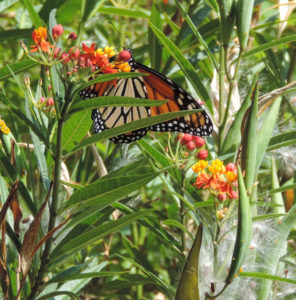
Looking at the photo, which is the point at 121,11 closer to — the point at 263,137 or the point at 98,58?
the point at 263,137

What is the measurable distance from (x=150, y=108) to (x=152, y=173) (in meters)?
0.99

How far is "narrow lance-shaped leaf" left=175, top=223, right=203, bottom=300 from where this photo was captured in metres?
1.29

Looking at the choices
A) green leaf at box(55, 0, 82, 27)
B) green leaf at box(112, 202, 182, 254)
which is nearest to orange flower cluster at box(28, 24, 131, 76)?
green leaf at box(112, 202, 182, 254)

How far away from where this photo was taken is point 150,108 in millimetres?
2141

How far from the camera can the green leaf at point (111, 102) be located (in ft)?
3.78

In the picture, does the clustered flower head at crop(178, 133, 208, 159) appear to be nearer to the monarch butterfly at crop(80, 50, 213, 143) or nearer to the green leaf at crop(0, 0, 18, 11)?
the monarch butterfly at crop(80, 50, 213, 143)

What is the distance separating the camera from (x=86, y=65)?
124 cm

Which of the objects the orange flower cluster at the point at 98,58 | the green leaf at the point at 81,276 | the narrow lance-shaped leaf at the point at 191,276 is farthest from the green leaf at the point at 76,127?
the narrow lance-shaped leaf at the point at 191,276

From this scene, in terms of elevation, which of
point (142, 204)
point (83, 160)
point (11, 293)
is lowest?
point (11, 293)

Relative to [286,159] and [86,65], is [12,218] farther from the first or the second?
[286,159]

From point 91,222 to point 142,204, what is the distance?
0.74 meters

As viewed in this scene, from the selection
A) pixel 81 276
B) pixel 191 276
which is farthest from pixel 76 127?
pixel 191 276

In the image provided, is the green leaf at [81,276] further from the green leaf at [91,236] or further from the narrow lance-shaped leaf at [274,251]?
the narrow lance-shaped leaf at [274,251]

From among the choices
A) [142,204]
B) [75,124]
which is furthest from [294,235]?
[75,124]
